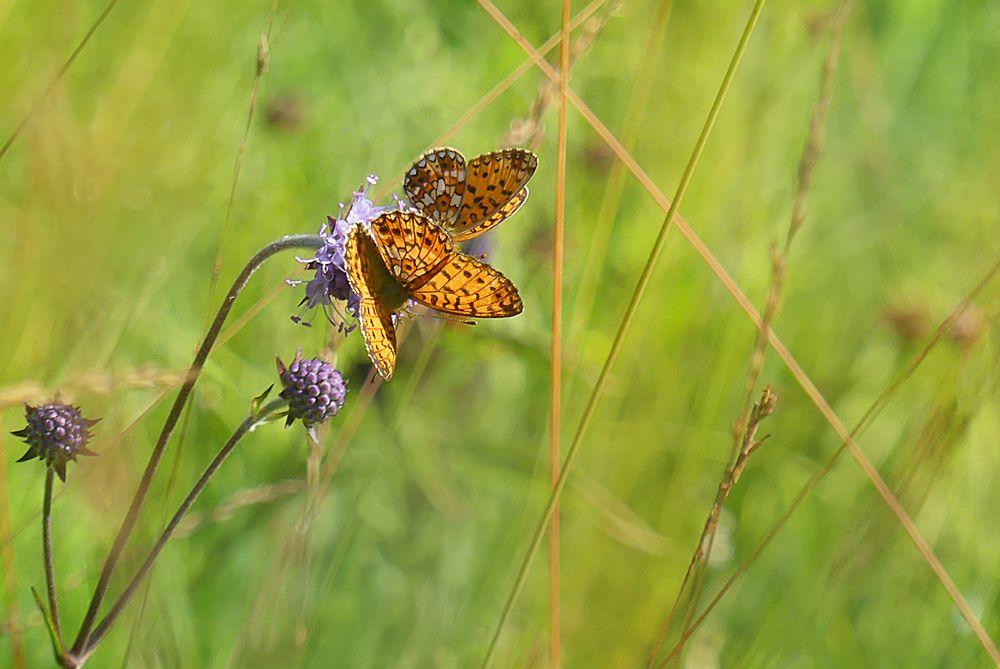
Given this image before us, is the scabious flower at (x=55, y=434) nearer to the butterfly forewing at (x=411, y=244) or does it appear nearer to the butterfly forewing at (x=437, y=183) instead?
the butterfly forewing at (x=411, y=244)

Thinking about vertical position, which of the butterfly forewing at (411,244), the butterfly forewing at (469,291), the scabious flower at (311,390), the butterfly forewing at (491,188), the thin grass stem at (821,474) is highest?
the butterfly forewing at (491,188)

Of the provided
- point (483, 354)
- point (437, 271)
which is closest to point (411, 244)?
point (437, 271)

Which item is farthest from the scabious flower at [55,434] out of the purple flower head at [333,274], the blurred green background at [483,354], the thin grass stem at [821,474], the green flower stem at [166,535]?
the thin grass stem at [821,474]

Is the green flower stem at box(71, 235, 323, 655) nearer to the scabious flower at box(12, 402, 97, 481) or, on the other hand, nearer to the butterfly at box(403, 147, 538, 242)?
the scabious flower at box(12, 402, 97, 481)

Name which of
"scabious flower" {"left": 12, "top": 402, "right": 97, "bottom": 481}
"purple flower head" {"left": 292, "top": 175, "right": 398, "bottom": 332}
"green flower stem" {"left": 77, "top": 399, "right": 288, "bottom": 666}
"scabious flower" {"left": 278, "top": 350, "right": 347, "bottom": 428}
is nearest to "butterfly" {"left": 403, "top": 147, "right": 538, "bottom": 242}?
"purple flower head" {"left": 292, "top": 175, "right": 398, "bottom": 332}

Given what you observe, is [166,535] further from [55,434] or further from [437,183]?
[437,183]

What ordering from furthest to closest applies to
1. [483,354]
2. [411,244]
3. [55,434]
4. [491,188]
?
[483,354], [491,188], [411,244], [55,434]

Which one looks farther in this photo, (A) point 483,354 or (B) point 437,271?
(A) point 483,354

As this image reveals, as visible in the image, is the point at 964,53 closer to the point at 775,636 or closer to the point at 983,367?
the point at 983,367
